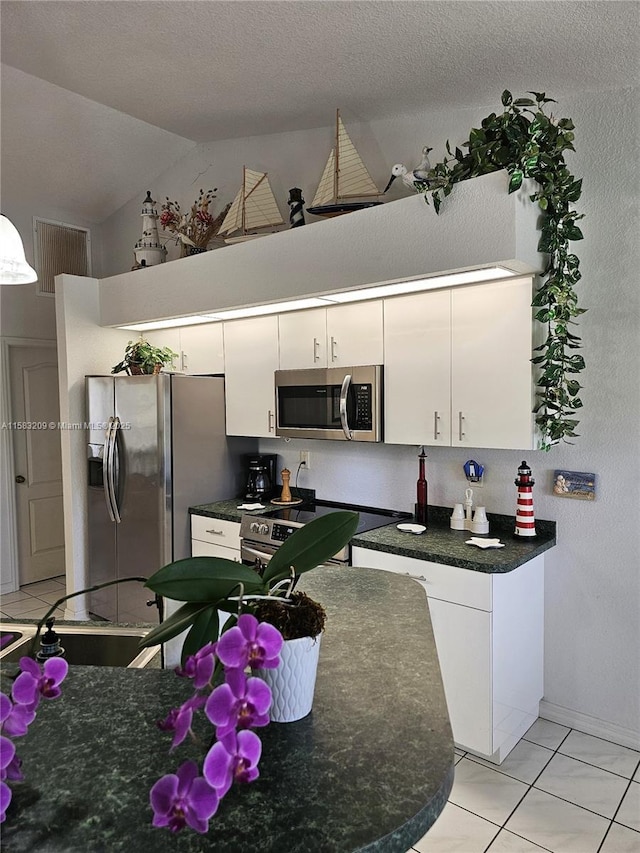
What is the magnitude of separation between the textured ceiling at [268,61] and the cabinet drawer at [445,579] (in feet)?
6.87

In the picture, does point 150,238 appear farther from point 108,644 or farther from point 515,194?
point 108,644

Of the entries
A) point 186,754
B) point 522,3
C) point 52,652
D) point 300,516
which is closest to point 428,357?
point 300,516

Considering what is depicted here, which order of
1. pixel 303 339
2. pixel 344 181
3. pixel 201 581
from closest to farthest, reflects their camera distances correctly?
pixel 201 581 → pixel 344 181 → pixel 303 339

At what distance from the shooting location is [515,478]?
2.93 meters

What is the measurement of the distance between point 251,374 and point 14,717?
3.11 meters

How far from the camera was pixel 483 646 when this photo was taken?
8.00 feet

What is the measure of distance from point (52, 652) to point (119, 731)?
0.45 meters

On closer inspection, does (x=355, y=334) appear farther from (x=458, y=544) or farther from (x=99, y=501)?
(x=99, y=501)

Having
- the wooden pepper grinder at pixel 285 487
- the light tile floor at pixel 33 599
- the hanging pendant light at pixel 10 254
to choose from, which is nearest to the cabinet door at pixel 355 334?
the wooden pepper grinder at pixel 285 487

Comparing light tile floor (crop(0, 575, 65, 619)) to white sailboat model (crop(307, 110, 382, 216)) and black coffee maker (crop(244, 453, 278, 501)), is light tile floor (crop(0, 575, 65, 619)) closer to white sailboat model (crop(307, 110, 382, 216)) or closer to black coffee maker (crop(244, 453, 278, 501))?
black coffee maker (crop(244, 453, 278, 501))

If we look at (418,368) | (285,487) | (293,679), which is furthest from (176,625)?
(285,487)

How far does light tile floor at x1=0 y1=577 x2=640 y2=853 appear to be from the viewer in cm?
209

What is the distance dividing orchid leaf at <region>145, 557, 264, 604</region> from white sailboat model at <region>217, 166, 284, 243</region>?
2944mm

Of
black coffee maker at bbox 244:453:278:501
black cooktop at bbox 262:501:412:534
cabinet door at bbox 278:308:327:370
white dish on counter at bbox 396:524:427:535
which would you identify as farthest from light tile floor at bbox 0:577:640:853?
A: cabinet door at bbox 278:308:327:370
